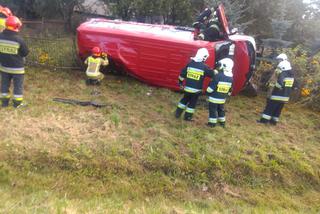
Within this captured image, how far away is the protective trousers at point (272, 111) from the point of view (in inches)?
298

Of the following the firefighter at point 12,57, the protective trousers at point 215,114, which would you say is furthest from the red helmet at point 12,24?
the protective trousers at point 215,114

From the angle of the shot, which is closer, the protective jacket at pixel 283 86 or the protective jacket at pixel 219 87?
the protective jacket at pixel 219 87

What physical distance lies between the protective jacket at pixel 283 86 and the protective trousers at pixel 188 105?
1732 mm

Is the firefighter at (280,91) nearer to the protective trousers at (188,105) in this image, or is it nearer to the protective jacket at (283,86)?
the protective jacket at (283,86)

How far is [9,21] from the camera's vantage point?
6508 mm

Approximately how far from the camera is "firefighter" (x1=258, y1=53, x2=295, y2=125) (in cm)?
741

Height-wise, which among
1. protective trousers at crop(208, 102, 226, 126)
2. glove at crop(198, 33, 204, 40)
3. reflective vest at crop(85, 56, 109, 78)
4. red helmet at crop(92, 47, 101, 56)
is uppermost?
glove at crop(198, 33, 204, 40)

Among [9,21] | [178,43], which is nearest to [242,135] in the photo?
[178,43]

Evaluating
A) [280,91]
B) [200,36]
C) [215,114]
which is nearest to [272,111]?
[280,91]

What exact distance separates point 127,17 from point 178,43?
15.9 feet

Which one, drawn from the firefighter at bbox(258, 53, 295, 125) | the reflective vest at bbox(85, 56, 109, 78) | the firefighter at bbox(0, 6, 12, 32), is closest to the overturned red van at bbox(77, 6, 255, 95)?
the reflective vest at bbox(85, 56, 109, 78)

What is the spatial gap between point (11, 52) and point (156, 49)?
3.08 m

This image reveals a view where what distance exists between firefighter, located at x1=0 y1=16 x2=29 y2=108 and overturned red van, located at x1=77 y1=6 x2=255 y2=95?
1.95 meters

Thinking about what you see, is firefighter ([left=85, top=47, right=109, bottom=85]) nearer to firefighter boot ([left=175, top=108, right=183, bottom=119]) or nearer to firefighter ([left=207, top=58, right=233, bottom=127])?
firefighter boot ([left=175, top=108, right=183, bottom=119])
